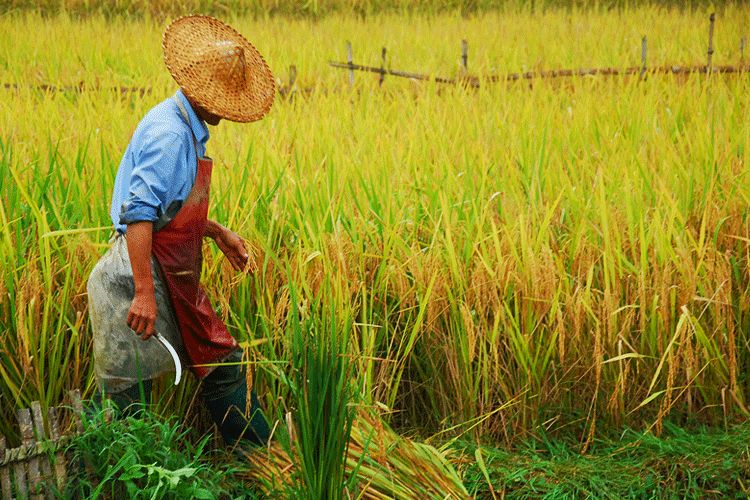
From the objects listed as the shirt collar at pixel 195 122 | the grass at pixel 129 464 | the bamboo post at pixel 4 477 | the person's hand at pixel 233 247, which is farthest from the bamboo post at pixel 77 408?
the shirt collar at pixel 195 122

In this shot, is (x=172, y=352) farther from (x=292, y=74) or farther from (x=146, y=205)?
(x=292, y=74)

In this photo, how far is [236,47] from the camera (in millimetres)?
2012

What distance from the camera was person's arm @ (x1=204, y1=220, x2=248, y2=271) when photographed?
84.4 inches

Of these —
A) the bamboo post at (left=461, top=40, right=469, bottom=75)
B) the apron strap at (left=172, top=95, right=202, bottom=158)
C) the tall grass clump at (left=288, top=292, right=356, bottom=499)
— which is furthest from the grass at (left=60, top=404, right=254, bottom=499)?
the bamboo post at (left=461, top=40, right=469, bottom=75)

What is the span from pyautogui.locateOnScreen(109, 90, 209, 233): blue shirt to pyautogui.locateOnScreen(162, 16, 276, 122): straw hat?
0.06 meters

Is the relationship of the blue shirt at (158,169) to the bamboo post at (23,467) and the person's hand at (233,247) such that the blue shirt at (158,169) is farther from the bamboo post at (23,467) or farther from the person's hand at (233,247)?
the bamboo post at (23,467)

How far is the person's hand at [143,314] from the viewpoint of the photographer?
186cm

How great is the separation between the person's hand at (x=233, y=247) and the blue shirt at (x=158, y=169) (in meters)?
0.22

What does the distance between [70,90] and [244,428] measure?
4008 millimetres

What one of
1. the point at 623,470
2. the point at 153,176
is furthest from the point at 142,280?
the point at 623,470

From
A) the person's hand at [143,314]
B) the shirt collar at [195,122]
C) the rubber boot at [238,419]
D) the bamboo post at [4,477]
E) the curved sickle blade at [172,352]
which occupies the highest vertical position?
the shirt collar at [195,122]

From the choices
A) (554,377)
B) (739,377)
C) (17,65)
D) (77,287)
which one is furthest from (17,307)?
A: (17,65)

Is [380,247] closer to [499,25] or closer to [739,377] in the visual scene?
[739,377]

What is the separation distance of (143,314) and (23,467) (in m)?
0.39
